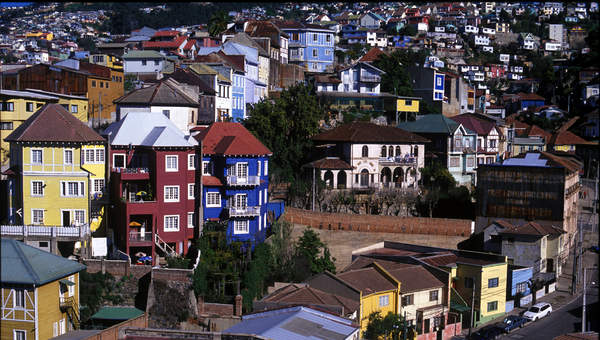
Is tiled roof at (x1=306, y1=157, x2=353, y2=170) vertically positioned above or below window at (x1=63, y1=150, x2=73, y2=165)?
below

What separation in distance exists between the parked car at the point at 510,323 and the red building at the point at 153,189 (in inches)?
687

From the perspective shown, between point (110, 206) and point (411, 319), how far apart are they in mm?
16970

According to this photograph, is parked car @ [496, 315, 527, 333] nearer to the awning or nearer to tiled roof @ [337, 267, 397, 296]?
tiled roof @ [337, 267, 397, 296]

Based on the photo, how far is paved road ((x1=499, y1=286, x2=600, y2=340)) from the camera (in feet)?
128

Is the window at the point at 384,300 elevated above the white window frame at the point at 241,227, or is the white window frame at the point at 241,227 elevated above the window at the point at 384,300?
the white window frame at the point at 241,227

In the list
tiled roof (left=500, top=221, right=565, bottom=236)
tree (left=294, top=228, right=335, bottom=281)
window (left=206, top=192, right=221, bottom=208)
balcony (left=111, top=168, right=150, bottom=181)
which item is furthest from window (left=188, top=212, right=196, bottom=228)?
tiled roof (left=500, top=221, right=565, bottom=236)

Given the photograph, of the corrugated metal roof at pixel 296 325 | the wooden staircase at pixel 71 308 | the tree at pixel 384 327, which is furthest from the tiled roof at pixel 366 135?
the wooden staircase at pixel 71 308

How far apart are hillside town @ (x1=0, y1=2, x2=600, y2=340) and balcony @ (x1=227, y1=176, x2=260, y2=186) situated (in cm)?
11

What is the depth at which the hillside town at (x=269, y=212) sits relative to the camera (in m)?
34.3

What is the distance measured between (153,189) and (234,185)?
460 cm

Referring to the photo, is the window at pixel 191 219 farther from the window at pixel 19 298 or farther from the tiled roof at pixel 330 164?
the tiled roof at pixel 330 164

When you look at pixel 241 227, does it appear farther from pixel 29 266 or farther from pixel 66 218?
pixel 29 266

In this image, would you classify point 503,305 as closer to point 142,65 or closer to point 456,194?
point 456,194

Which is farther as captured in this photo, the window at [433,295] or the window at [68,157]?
the window at [433,295]
